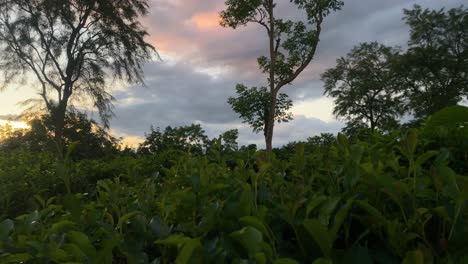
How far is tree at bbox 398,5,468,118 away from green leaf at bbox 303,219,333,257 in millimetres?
39360

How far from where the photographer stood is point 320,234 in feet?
2.85

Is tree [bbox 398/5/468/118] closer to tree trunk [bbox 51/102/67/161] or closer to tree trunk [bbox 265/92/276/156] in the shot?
tree trunk [bbox 265/92/276/156]

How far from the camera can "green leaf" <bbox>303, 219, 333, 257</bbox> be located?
0.84 metres

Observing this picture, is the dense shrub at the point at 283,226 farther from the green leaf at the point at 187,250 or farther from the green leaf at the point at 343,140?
the green leaf at the point at 343,140

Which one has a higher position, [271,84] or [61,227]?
[271,84]

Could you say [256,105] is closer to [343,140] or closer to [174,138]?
[174,138]

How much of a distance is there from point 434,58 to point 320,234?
4143 centimetres

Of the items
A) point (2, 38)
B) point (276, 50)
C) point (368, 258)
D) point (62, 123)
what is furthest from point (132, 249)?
point (2, 38)

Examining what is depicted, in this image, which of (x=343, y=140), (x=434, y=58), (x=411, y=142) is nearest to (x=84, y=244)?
(x=411, y=142)

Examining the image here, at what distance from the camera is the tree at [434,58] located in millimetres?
37594

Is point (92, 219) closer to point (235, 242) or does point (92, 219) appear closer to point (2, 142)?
point (235, 242)

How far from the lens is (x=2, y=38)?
27828 millimetres

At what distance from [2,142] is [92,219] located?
3055 centimetres

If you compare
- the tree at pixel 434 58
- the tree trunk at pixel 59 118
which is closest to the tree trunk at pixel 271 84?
the tree trunk at pixel 59 118
